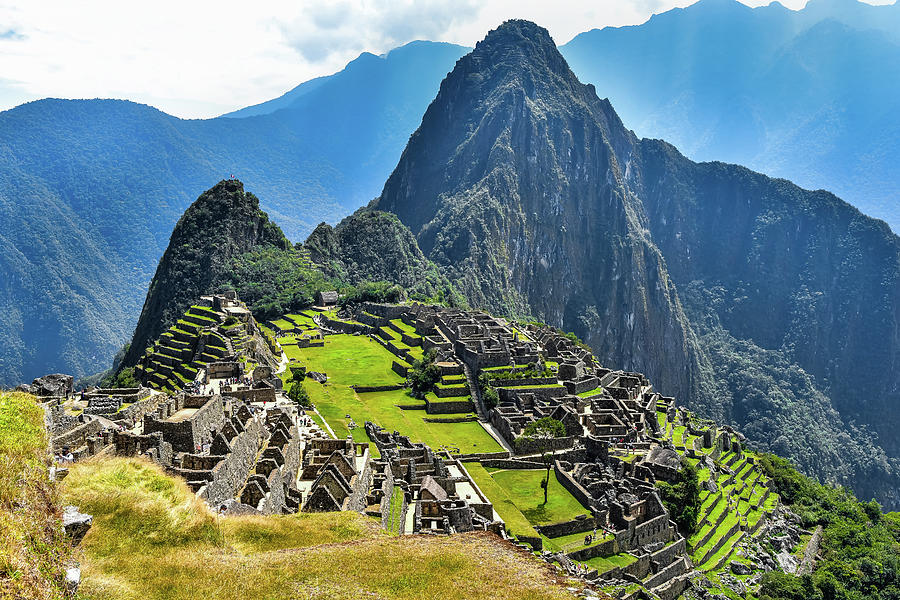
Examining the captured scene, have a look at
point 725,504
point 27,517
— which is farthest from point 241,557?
point 725,504

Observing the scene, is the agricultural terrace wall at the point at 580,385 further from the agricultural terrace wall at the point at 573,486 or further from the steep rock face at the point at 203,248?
the steep rock face at the point at 203,248

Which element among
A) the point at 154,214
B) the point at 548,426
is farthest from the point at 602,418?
the point at 154,214

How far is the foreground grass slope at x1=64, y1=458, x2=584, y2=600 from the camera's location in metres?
13.4

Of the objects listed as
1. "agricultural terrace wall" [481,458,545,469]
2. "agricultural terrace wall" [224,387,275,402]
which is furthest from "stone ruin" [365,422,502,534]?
"agricultural terrace wall" [224,387,275,402]

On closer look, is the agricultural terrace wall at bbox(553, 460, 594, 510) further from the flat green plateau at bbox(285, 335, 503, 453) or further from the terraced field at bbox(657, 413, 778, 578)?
the terraced field at bbox(657, 413, 778, 578)

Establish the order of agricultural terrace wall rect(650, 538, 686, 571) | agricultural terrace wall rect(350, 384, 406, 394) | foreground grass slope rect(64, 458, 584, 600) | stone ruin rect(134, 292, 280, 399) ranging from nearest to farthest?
foreground grass slope rect(64, 458, 584, 600) → agricultural terrace wall rect(650, 538, 686, 571) → stone ruin rect(134, 292, 280, 399) → agricultural terrace wall rect(350, 384, 406, 394)

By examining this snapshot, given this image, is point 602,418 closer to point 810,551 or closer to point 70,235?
point 810,551

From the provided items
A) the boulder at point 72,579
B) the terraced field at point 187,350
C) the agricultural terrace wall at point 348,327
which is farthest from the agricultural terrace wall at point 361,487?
the agricultural terrace wall at point 348,327

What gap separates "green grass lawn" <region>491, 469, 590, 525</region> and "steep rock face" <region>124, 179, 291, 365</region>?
62.2 metres

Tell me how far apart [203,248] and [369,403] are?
62.0 metres

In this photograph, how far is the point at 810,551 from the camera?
148 feet

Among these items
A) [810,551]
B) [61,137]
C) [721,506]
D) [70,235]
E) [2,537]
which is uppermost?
[61,137]

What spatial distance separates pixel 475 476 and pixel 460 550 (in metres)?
18.3

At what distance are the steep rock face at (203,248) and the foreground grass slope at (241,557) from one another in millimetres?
74942
